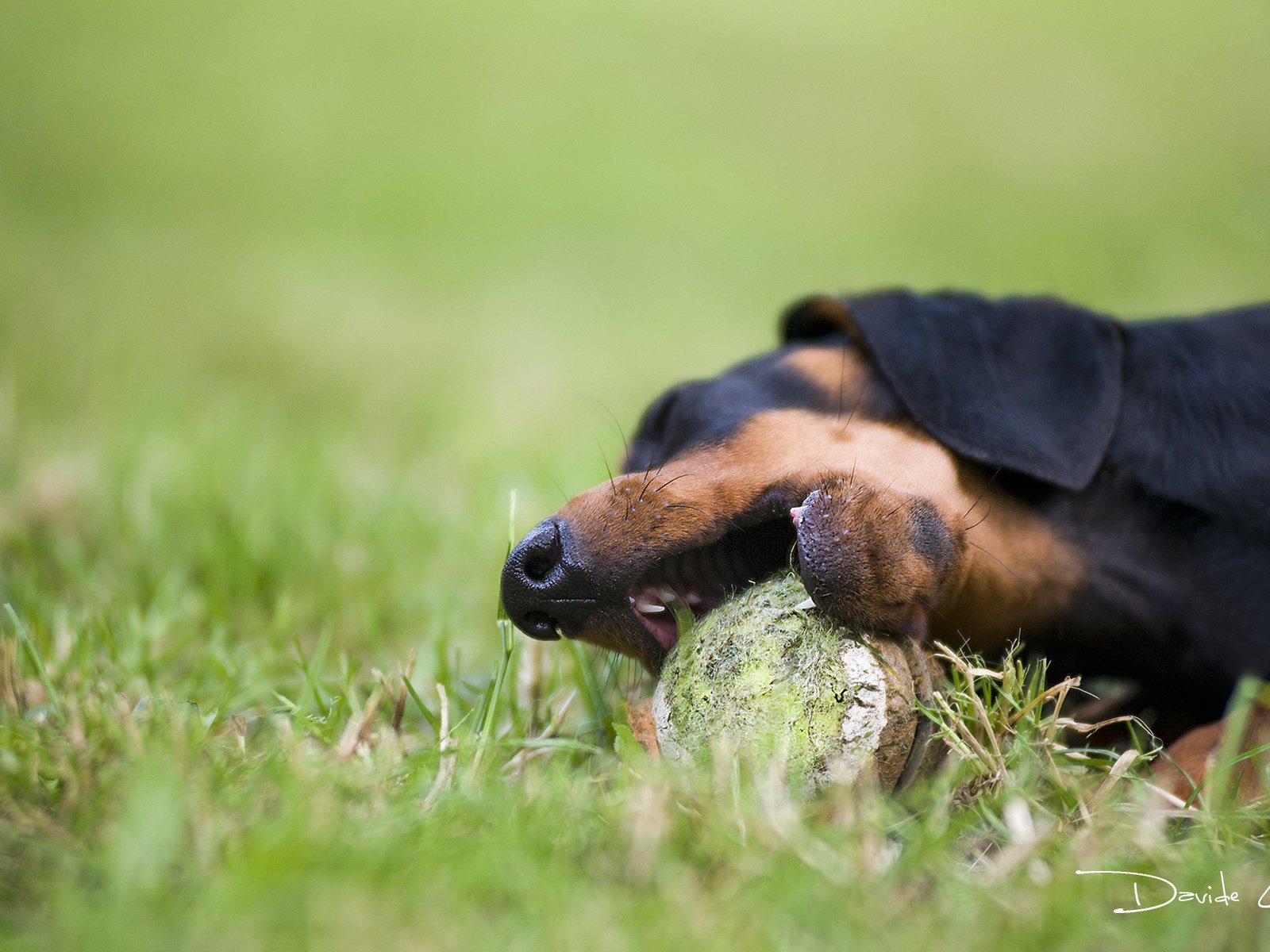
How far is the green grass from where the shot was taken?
5.17ft

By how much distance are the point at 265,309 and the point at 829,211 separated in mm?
6492

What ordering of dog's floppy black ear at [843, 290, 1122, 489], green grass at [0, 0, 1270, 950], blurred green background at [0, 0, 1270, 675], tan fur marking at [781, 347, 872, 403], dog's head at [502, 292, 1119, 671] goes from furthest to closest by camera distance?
1. blurred green background at [0, 0, 1270, 675]
2. tan fur marking at [781, 347, 872, 403]
3. dog's floppy black ear at [843, 290, 1122, 489]
4. dog's head at [502, 292, 1119, 671]
5. green grass at [0, 0, 1270, 950]

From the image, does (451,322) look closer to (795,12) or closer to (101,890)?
(101,890)

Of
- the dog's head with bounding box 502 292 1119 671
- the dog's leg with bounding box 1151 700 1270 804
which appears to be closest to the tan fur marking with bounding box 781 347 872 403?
the dog's head with bounding box 502 292 1119 671

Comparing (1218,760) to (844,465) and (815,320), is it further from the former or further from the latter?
(815,320)

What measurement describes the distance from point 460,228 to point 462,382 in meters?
4.26

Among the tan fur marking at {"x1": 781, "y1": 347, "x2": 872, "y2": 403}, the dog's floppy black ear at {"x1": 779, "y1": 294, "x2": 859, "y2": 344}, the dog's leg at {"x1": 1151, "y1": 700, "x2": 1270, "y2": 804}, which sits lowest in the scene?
the dog's leg at {"x1": 1151, "y1": 700, "x2": 1270, "y2": 804}

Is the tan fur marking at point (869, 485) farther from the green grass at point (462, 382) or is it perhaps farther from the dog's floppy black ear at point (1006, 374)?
the green grass at point (462, 382)

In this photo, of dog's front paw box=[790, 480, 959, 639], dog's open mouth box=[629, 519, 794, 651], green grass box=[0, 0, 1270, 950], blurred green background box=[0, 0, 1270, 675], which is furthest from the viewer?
blurred green background box=[0, 0, 1270, 675]

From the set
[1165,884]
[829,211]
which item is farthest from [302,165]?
[1165,884]

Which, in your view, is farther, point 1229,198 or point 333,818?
point 1229,198

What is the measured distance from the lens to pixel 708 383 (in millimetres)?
2834

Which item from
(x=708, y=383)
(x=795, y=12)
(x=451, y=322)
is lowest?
(x=451, y=322)

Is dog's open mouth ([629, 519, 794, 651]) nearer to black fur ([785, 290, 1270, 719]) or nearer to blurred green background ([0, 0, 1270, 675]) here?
black fur ([785, 290, 1270, 719])
